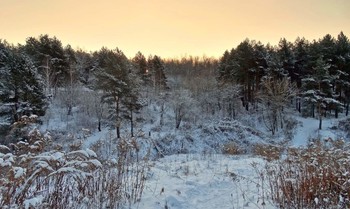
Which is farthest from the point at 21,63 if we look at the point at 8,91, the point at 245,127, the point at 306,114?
the point at 306,114

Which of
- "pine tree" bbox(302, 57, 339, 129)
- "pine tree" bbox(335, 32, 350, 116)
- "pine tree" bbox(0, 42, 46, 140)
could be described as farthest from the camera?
"pine tree" bbox(335, 32, 350, 116)

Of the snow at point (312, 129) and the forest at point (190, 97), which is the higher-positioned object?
the forest at point (190, 97)

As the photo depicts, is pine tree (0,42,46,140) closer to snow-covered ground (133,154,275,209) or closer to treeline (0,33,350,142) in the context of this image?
treeline (0,33,350,142)

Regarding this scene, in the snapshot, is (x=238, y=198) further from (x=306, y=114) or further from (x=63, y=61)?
(x=63, y=61)

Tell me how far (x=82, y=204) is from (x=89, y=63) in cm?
Answer: 4786

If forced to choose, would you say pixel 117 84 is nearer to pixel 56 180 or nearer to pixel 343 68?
pixel 56 180

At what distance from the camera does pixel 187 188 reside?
5.77 metres

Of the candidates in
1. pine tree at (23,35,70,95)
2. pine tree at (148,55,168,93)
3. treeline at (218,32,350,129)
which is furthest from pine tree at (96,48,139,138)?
pine tree at (148,55,168,93)

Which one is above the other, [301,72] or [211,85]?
[301,72]

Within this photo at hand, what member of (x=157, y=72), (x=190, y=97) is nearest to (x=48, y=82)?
(x=190, y=97)

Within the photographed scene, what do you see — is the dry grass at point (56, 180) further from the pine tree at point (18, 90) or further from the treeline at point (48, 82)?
the pine tree at point (18, 90)

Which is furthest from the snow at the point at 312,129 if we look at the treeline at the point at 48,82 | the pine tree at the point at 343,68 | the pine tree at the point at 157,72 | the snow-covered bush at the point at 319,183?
the snow-covered bush at the point at 319,183

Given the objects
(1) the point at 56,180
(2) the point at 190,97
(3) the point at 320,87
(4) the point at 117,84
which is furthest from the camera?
(2) the point at 190,97

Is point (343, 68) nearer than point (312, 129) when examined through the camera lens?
No
